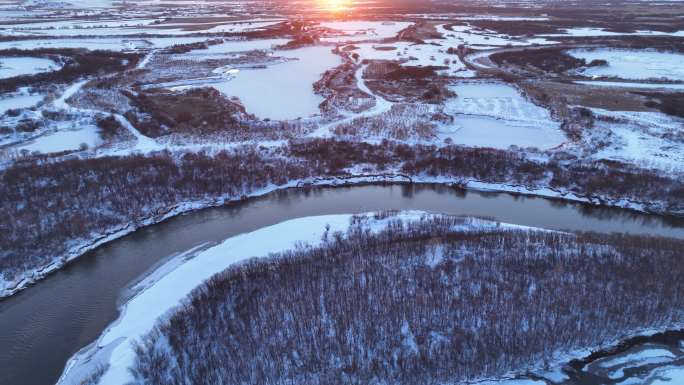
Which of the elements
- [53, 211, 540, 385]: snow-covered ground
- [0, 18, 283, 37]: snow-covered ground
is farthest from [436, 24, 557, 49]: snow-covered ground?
[53, 211, 540, 385]: snow-covered ground

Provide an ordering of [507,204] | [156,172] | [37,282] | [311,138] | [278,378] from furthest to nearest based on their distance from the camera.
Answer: [311,138], [156,172], [507,204], [37,282], [278,378]

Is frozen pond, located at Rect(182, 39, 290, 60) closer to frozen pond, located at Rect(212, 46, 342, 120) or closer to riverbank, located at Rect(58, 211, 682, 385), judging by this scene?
frozen pond, located at Rect(212, 46, 342, 120)

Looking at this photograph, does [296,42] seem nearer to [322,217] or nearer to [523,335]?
[322,217]

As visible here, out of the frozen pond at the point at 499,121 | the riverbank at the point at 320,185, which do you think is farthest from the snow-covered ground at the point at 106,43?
the riverbank at the point at 320,185

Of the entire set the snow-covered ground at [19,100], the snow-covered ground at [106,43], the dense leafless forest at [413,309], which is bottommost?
the dense leafless forest at [413,309]

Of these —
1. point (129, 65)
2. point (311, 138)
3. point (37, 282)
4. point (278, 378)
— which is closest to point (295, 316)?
point (278, 378)

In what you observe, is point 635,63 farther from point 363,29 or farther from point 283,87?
point 363,29

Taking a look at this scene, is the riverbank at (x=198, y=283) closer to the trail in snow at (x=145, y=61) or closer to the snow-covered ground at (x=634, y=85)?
the snow-covered ground at (x=634, y=85)
